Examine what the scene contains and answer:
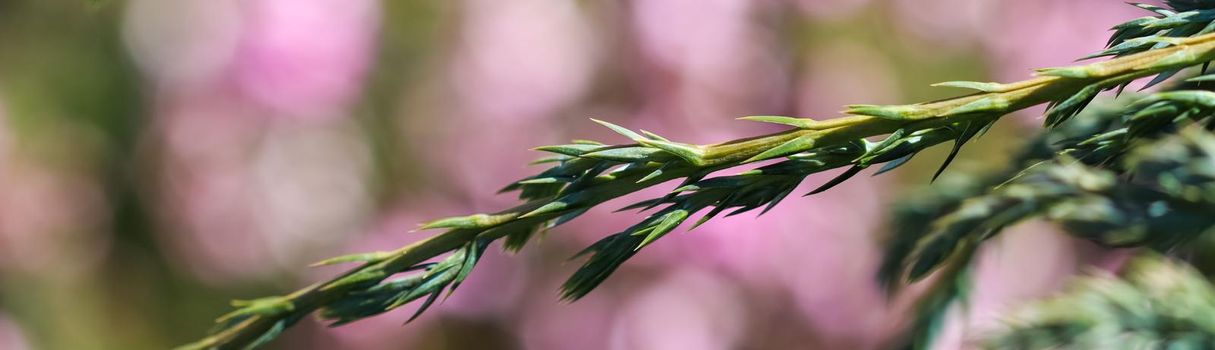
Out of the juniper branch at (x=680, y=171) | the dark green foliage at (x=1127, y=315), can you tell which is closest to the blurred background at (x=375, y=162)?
the dark green foliage at (x=1127, y=315)

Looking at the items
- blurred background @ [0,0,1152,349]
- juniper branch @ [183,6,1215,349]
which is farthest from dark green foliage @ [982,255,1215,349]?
blurred background @ [0,0,1152,349]

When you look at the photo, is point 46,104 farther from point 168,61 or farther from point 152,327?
point 152,327

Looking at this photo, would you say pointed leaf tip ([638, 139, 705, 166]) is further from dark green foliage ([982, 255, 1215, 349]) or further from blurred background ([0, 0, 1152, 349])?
blurred background ([0, 0, 1152, 349])

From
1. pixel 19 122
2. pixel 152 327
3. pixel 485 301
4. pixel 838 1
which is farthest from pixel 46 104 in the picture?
pixel 838 1

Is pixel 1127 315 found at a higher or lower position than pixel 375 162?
lower

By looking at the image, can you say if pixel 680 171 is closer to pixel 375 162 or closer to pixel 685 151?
pixel 685 151

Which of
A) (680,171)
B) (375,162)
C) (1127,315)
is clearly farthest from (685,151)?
(375,162)
